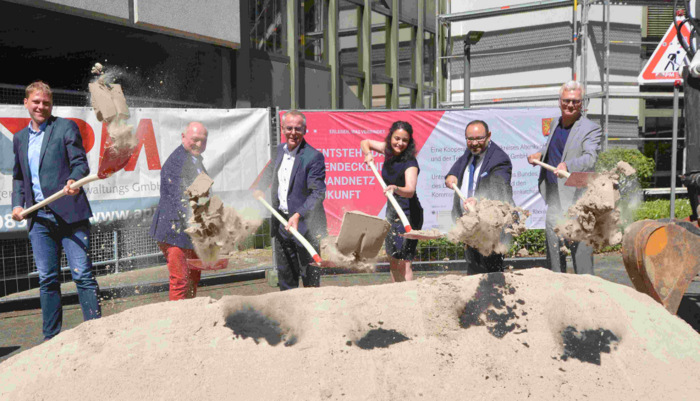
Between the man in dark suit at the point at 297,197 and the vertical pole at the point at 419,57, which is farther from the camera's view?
the vertical pole at the point at 419,57

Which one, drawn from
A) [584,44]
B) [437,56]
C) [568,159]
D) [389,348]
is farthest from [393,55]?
[389,348]

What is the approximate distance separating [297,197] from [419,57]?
39.4 feet

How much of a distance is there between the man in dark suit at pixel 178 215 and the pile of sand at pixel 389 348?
118 cm

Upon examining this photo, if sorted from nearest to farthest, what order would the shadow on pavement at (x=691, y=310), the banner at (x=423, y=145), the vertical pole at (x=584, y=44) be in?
1. the shadow on pavement at (x=691, y=310)
2. the banner at (x=423, y=145)
3. the vertical pole at (x=584, y=44)

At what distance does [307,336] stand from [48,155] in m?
2.55

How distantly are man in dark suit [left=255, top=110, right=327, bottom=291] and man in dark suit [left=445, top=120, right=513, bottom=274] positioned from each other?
3.33ft

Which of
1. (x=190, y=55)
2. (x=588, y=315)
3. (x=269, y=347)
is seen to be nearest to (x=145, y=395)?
(x=269, y=347)

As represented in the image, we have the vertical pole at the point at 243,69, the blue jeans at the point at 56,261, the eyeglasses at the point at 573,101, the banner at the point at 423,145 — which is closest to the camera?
the blue jeans at the point at 56,261

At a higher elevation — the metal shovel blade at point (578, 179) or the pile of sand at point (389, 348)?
the metal shovel blade at point (578, 179)

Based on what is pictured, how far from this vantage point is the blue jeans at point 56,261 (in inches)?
161

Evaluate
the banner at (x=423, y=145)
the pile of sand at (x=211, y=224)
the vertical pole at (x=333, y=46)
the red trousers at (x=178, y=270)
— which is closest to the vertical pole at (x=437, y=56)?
the vertical pole at (x=333, y=46)

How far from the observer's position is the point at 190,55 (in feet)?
28.8

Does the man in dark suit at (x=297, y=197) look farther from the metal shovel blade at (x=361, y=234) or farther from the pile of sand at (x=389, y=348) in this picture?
the pile of sand at (x=389, y=348)

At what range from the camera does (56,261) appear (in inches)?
164
